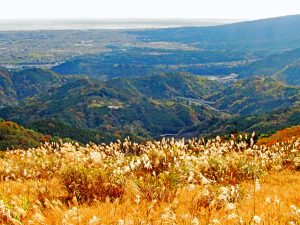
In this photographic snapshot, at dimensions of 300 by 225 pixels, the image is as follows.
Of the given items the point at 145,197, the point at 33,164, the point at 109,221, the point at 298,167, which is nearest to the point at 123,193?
the point at 145,197

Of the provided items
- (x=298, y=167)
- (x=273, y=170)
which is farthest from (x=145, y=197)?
(x=298, y=167)

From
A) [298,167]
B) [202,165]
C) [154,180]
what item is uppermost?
[154,180]

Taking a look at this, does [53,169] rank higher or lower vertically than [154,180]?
lower

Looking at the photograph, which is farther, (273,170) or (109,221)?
(273,170)

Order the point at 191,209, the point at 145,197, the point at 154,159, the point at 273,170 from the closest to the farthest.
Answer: the point at 191,209, the point at 145,197, the point at 154,159, the point at 273,170

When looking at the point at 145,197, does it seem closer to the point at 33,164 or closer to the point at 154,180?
the point at 154,180

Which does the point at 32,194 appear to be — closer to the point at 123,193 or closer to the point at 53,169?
the point at 123,193

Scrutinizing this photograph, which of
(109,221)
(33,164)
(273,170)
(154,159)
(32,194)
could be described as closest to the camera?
(109,221)
